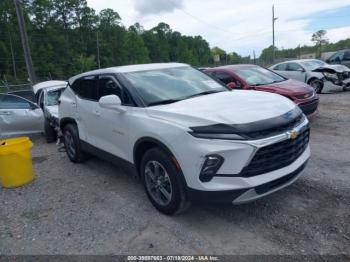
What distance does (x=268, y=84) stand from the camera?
8.27m

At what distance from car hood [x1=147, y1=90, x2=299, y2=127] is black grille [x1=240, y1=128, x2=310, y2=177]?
321mm

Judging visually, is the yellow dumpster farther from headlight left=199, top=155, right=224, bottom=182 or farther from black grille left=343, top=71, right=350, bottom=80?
black grille left=343, top=71, right=350, bottom=80

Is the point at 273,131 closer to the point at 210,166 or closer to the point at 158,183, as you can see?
the point at 210,166

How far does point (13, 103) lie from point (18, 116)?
0.52m

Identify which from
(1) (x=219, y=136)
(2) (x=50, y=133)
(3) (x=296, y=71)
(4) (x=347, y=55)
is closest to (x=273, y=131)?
(1) (x=219, y=136)

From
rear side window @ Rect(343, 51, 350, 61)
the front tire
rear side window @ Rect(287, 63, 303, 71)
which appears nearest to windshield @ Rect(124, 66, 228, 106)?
the front tire

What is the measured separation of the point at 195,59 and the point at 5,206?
97792 millimetres

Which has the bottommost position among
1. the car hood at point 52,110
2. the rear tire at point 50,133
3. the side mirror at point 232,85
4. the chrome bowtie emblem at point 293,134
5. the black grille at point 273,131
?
the rear tire at point 50,133

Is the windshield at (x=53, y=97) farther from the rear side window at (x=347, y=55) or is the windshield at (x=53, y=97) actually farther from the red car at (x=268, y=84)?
the rear side window at (x=347, y=55)

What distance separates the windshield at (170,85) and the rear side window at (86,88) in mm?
917

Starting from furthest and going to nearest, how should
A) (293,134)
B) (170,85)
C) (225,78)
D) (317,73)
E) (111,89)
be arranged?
(317,73) → (225,78) → (111,89) → (170,85) → (293,134)

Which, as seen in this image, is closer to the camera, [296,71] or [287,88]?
[287,88]

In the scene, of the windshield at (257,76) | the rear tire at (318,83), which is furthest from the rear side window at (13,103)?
the rear tire at (318,83)

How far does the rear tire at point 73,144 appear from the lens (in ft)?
19.7
